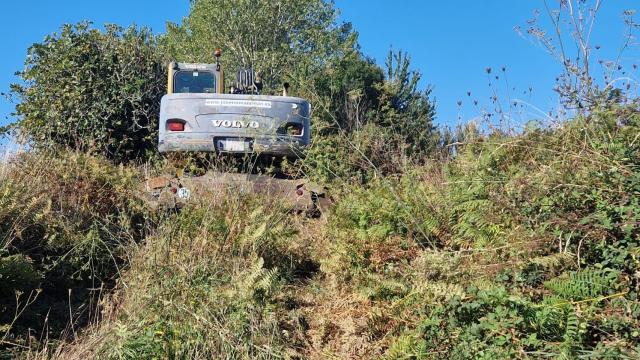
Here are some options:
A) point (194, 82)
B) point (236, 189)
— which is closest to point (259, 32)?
point (194, 82)

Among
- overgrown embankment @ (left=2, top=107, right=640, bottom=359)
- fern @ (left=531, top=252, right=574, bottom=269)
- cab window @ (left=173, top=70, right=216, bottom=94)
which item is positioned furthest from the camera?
cab window @ (left=173, top=70, right=216, bottom=94)

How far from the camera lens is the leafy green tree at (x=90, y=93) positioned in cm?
1239

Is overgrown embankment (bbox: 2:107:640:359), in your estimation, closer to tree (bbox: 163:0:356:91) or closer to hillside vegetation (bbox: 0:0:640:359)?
hillside vegetation (bbox: 0:0:640:359)

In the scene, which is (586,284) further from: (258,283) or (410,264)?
(258,283)

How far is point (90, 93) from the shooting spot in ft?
42.7

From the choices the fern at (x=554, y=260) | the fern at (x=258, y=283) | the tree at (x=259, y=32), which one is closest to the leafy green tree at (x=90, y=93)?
the fern at (x=258, y=283)

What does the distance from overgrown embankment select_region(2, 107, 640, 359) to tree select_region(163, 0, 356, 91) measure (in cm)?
2181

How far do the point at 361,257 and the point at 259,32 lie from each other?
24.2 meters

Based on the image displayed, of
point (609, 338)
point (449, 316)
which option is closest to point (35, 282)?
point (449, 316)

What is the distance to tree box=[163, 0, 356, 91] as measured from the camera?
27375 mm

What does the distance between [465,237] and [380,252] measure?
0.66 m

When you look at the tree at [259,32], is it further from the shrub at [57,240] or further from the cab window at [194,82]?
the shrub at [57,240]

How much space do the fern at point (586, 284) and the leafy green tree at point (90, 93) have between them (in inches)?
384

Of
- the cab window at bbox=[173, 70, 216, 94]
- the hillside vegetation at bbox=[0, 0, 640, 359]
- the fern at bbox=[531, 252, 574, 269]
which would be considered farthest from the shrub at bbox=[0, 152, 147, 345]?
the cab window at bbox=[173, 70, 216, 94]
